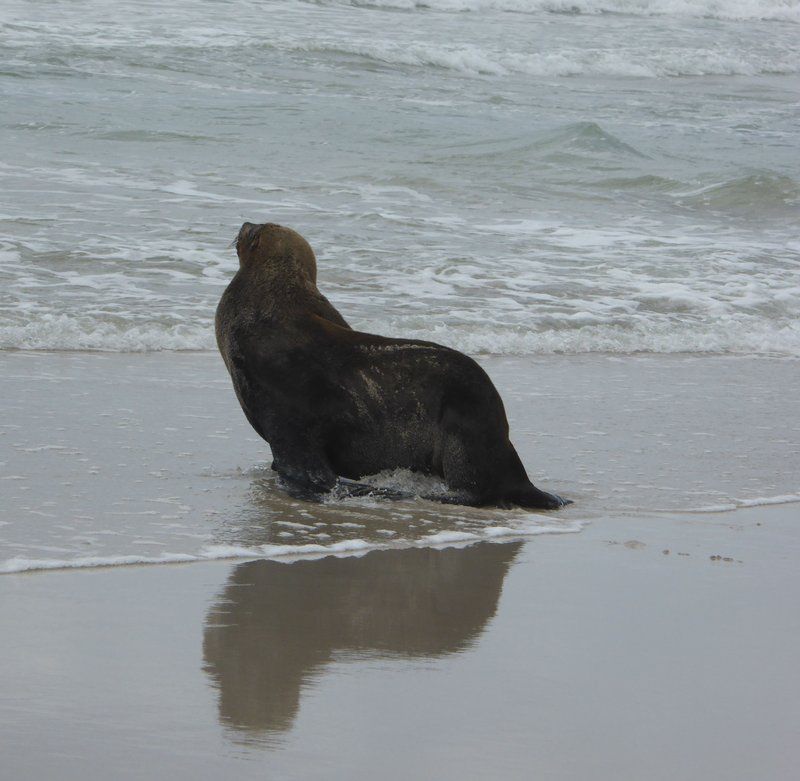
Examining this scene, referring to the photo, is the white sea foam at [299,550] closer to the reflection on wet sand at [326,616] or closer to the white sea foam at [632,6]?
the reflection on wet sand at [326,616]

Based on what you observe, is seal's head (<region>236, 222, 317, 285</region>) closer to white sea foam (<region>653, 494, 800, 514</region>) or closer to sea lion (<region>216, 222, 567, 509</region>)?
sea lion (<region>216, 222, 567, 509</region>)

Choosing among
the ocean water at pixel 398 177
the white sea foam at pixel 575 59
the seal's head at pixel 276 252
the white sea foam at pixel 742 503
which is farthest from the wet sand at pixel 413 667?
the white sea foam at pixel 575 59

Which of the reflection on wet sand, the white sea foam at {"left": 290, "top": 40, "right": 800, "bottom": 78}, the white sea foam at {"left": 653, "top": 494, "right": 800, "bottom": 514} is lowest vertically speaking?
the white sea foam at {"left": 653, "top": 494, "right": 800, "bottom": 514}

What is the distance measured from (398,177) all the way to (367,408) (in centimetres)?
1030

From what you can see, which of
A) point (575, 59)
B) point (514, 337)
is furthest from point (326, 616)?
point (575, 59)

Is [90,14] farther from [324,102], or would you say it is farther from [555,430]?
[555,430]

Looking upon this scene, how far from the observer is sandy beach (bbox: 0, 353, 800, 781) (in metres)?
2.97

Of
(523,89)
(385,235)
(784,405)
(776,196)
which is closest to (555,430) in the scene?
(784,405)

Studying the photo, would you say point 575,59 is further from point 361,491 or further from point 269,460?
point 361,491

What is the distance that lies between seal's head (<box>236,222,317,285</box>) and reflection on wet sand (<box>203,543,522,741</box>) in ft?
4.75

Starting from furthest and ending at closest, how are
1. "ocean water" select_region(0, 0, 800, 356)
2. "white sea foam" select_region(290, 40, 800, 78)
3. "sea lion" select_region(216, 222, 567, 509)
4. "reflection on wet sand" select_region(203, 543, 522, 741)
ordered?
"white sea foam" select_region(290, 40, 800, 78) → "ocean water" select_region(0, 0, 800, 356) → "sea lion" select_region(216, 222, 567, 509) → "reflection on wet sand" select_region(203, 543, 522, 741)

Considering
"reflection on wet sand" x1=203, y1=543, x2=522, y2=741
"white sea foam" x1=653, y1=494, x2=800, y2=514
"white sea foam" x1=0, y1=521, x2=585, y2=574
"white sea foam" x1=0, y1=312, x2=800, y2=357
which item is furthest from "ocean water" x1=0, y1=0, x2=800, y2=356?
"reflection on wet sand" x1=203, y1=543, x2=522, y2=741

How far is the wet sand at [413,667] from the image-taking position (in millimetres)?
2912

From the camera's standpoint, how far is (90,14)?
26.2m
